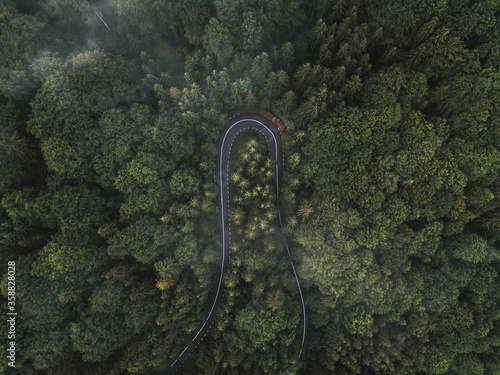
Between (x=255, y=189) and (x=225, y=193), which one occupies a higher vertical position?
(x=255, y=189)

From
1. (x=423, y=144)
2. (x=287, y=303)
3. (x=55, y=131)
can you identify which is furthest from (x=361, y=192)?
(x=55, y=131)

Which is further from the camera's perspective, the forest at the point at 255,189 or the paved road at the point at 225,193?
the paved road at the point at 225,193

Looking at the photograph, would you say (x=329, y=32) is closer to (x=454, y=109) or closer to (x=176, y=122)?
(x=454, y=109)

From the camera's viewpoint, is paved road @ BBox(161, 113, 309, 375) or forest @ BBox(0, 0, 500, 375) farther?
paved road @ BBox(161, 113, 309, 375)

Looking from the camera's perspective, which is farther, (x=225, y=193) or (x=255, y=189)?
(x=225, y=193)
